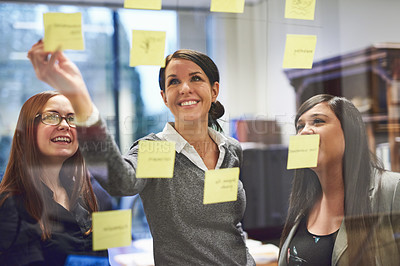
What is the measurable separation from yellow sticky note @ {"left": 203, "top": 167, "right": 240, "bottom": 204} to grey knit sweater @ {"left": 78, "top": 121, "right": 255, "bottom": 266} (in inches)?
0.6

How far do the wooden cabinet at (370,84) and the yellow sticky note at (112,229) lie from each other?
69 cm

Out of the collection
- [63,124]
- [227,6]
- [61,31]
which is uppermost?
[227,6]

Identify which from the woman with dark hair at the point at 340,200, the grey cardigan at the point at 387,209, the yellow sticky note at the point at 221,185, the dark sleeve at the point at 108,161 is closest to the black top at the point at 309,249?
the woman with dark hair at the point at 340,200

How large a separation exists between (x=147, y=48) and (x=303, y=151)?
24.3 inches

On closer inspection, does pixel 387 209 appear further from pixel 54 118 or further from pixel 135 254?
pixel 54 118

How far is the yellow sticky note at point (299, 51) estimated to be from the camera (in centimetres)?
140

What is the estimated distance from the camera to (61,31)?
1084 millimetres

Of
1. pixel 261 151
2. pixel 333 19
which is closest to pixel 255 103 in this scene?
pixel 261 151

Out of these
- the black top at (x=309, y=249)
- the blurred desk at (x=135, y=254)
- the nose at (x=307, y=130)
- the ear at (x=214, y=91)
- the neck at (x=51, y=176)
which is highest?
the ear at (x=214, y=91)

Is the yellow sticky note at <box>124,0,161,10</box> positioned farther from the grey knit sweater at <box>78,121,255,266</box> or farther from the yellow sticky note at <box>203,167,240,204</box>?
the yellow sticky note at <box>203,167,240,204</box>

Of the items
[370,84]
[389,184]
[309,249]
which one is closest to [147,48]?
[309,249]

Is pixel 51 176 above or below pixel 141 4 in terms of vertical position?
Answer: below

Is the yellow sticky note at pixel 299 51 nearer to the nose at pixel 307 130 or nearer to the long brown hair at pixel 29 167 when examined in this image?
the nose at pixel 307 130

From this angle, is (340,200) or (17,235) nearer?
(17,235)
